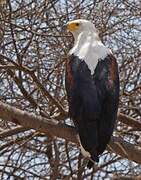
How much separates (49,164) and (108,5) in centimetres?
148

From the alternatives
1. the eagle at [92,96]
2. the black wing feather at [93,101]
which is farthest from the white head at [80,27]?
the black wing feather at [93,101]

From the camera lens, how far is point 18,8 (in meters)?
4.84

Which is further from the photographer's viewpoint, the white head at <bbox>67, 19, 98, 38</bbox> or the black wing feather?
the white head at <bbox>67, 19, 98, 38</bbox>

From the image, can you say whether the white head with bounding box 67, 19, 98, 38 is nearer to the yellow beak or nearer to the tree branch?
the yellow beak

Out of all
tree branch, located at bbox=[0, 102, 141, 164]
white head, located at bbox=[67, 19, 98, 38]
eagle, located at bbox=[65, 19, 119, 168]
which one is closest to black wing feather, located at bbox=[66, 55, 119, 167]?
eagle, located at bbox=[65, 19, 119, 168]

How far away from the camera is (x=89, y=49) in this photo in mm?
3855

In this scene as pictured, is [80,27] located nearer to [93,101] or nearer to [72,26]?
[72,26]

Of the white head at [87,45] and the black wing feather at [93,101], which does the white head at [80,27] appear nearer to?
the white head at [87,45]

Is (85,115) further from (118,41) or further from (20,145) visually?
(118,41)

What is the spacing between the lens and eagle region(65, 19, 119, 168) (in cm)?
329

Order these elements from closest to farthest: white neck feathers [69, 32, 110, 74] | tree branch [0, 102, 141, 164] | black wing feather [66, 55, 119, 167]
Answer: tree branch [0, 102, 141, 164]
black wing feather [66, 55, 119, 167]
white neck feathers [69, 32, 110, 74]

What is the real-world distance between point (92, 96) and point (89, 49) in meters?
0.59

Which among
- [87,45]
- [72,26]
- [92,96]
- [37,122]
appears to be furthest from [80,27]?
[37,122]

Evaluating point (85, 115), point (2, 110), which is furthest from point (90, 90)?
point (2, 110)
